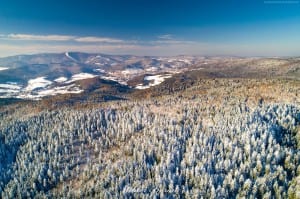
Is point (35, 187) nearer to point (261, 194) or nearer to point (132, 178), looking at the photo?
point (132, 178)

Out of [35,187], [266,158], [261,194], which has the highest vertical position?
[266,158]

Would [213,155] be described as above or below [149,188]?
above

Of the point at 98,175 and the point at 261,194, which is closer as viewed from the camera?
the point at 261,194

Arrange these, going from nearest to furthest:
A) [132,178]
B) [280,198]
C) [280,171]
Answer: [280,198], [280,171], [132,178]

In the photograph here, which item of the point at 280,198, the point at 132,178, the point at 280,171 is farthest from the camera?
the point at 132,178

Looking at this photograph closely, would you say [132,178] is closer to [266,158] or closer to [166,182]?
[166,182]

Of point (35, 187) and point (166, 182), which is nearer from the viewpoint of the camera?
point (166, 182)

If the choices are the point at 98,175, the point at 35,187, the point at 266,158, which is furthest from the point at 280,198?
the point at 35,187

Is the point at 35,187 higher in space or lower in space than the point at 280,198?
lower

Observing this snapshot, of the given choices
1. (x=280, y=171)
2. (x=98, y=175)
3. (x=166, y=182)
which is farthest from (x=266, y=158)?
(x=98, y=175)
